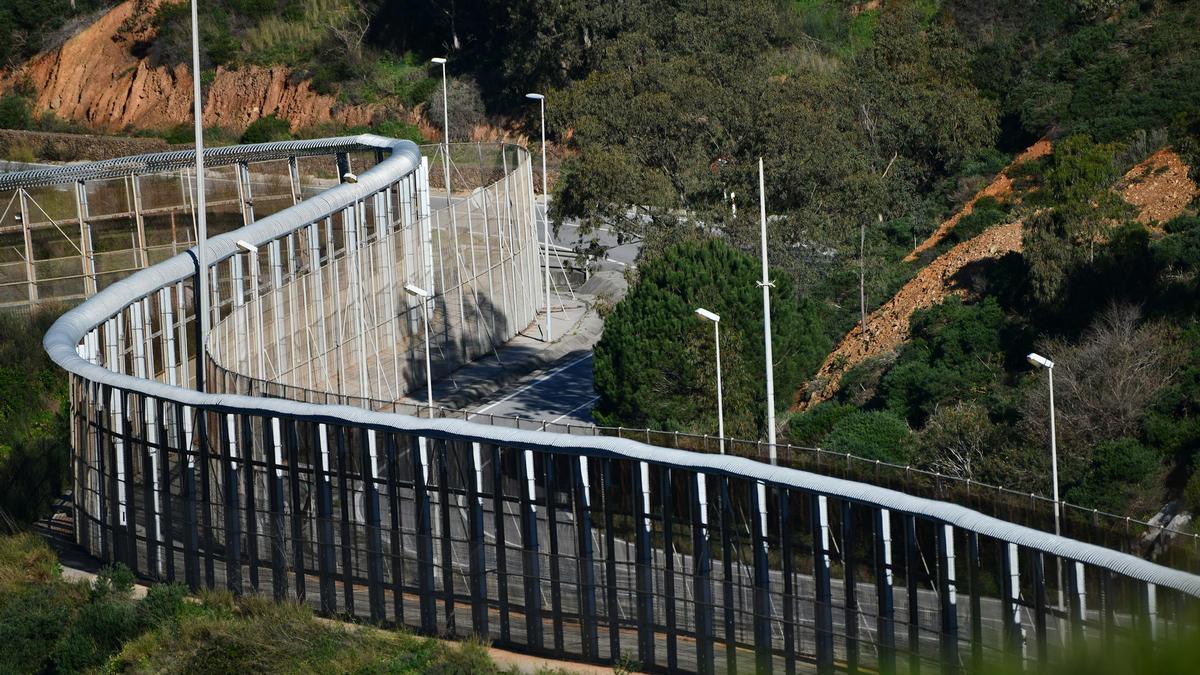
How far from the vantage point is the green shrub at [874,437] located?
35.5 m

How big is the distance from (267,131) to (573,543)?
225 feet

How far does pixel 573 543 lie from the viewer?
20734 millimetres

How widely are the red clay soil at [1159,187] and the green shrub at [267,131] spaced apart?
4846cm

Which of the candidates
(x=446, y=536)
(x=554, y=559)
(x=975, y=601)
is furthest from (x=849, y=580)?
(x=446, y=536)

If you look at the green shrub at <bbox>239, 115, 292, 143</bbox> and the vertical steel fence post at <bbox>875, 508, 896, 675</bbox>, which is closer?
the vertical steel fence post at <bbox>875, 508, 896, 675</bbox>

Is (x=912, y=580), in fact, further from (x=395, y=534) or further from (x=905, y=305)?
(x=905, y=305)

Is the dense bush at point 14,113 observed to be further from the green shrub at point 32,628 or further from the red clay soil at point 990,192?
the green shrub at point 32,628

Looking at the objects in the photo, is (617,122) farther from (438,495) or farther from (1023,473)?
(438,495)

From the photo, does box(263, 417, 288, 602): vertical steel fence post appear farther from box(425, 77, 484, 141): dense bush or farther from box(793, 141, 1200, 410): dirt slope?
box(425, 77, 484, 141): dense bush

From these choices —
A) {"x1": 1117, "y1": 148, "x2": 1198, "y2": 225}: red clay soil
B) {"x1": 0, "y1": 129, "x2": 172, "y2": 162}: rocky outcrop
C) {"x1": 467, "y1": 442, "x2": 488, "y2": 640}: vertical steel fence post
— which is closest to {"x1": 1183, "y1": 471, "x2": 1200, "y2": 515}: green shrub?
{"x1": 467, "y1": 442, "x2": 488, "y2": 640}: vertical steel fence post

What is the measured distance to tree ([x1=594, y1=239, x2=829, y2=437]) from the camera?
130 ft

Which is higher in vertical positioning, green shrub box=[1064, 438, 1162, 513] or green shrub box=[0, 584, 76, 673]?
green shrub box=[0, 584, 76, 673]

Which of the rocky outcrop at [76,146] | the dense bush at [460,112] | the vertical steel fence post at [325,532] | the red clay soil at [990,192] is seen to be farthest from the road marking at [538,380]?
the rocky outcrop at [76,146]

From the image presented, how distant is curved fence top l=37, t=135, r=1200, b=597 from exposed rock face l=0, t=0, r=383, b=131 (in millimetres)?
52335
